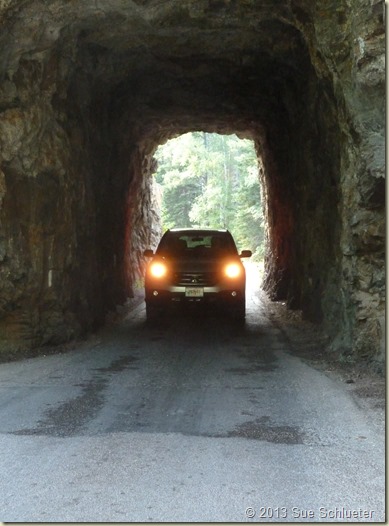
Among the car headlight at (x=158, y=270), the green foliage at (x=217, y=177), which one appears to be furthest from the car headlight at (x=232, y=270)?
the green foliage at (x=217, y=177)

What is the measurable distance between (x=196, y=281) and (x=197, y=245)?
1823 millimetres

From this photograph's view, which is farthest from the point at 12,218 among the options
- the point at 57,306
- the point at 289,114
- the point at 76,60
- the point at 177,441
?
the point at 289,114

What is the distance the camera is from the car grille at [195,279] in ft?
40.6

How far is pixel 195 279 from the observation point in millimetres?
12391

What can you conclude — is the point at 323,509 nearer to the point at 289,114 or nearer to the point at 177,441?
the point at 177,441

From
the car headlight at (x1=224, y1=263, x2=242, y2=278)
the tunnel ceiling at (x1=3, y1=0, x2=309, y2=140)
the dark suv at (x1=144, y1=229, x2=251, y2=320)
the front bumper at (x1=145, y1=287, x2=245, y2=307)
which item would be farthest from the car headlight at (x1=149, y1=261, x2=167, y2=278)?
the tunnel ceiling at (x1=3, y1=0, x2=309, y2=140)

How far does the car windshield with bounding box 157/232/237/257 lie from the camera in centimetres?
1338

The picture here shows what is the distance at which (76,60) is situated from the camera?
444 inches

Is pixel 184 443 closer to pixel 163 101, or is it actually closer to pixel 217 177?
pixel 163 101

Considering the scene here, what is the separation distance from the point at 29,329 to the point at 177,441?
5608mm

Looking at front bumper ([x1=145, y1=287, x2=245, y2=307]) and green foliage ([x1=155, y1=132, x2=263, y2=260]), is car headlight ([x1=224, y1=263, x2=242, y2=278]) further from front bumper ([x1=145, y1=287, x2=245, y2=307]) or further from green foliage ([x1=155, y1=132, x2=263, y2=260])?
green foliage ([x1=155, y1=132, x2=263, y2=260])

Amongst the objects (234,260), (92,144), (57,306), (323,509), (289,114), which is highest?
(289,114)

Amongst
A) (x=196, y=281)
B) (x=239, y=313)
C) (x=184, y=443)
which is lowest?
(x=184, y=443)

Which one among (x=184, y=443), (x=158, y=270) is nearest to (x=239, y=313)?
(x=158, y=270)
